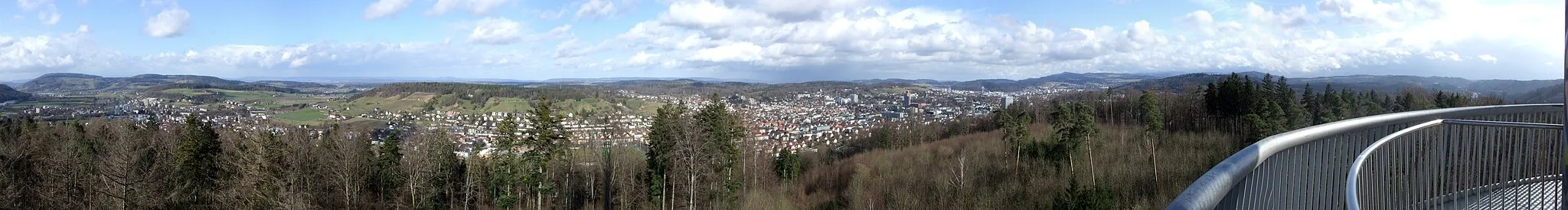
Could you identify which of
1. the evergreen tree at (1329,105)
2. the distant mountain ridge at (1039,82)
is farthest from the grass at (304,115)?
the distant mountain ridge at (1039,82)

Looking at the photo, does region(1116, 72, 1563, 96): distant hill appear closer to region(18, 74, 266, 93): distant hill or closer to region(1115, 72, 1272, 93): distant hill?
region(1115, 72, 1272, 93): distant hill

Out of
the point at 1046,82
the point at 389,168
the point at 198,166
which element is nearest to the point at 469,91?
the point at 389,168

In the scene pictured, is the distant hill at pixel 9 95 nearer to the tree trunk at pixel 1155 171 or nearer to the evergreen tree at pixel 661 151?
the evergreen tree at pixel 661 151

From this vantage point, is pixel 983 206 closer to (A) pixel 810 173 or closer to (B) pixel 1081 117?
(B) pixel 1081 117

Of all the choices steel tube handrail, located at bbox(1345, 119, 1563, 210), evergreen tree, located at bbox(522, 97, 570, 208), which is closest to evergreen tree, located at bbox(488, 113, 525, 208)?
evergreen tree, located at bbox(522, 97, 570, 208)

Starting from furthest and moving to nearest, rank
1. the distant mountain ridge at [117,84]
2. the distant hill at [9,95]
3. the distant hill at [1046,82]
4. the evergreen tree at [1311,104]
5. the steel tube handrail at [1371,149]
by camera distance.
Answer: the distant hill at [1046,82], the distant mountain ridge at [117,84], the distant hill at [9,95], the evergreen tree at [1311,104], the steel tube handrail at [1371,149]

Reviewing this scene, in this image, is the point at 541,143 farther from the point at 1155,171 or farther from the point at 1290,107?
the point at 1290,107
